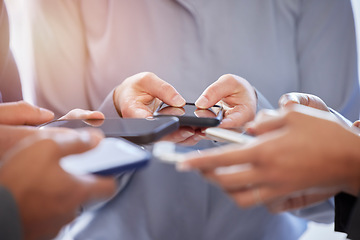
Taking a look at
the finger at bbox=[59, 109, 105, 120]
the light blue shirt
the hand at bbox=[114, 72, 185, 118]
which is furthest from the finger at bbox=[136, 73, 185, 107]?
the light blue shirt

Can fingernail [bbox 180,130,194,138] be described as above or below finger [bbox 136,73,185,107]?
below

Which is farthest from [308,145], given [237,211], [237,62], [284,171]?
[237,62]

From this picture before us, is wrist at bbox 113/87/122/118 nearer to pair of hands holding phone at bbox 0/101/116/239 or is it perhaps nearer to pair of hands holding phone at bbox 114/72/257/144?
pair of hands holding phone at bbox 114/72/257/144

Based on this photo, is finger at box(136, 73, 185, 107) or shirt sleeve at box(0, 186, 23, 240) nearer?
shirt sleeve at box(0, 186, 23, 240)

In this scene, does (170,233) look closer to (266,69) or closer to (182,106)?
(182,106)

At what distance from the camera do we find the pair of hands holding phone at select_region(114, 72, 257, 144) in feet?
1.68

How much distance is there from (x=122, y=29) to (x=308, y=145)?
627 millimetres

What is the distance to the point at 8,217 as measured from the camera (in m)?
0.23

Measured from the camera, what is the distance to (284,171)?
241 millimetres

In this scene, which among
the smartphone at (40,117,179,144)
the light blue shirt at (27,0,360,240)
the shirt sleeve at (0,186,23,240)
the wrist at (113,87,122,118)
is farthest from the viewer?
the light blue shirt at (27,0,360,240)

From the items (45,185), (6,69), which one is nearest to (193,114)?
(45,185)

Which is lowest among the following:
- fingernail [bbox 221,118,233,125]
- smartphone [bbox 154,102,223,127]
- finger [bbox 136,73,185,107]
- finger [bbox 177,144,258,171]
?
fingernail [bbox 221,118,233,125]

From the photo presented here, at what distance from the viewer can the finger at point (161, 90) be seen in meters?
0.52

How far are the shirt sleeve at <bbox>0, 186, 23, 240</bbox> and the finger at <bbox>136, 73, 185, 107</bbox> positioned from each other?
1.05 ft
